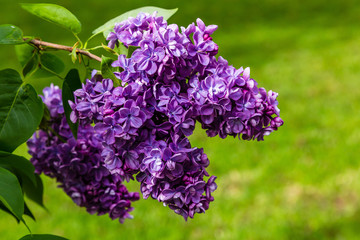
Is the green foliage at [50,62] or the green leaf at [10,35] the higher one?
the green foliage at [50,62]

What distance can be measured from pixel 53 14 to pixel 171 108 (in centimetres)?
35

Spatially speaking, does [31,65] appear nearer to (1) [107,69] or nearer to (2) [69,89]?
(2) [69,89]

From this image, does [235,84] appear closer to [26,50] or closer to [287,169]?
[26,50]

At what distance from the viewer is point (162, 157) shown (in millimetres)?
751

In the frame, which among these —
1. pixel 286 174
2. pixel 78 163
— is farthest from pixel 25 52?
pixel 286 174

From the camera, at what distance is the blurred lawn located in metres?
3.38

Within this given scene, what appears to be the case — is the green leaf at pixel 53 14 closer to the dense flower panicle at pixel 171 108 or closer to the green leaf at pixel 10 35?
the green leaf at pixel 10 35

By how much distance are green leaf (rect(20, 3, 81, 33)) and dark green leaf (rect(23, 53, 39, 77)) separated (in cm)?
11

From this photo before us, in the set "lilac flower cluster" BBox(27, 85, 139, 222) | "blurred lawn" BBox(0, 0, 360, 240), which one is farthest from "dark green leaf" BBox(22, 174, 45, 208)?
"blurred lawn" BBox(0, 0, 360, 240)

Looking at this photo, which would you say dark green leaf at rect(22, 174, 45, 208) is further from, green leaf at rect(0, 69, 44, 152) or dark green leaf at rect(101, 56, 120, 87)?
dark green leaf at rect(101, 56, 120, 87)

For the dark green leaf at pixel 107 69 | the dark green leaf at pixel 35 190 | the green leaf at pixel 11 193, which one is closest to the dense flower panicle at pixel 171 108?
the dark green leaf at pixel 107 69

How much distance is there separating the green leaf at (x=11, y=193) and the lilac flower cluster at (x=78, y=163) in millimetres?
265

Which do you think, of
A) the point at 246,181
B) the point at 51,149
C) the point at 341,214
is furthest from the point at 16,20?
the point at 51,149

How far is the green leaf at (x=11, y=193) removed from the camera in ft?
2.53
